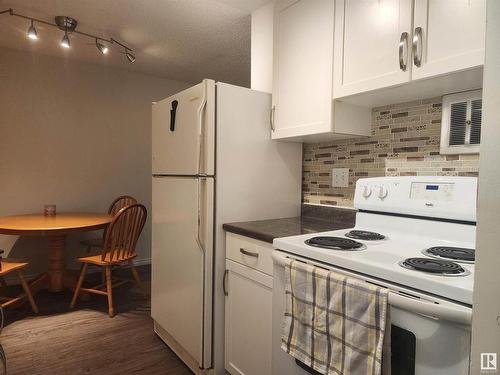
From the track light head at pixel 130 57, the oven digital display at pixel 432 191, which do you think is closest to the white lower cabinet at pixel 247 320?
the oven digital display at pixel 432 191

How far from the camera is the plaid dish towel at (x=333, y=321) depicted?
86 centimetres

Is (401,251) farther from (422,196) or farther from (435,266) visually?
(422,196)

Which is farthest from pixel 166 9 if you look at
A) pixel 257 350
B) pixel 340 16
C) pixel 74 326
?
pixel 74 326

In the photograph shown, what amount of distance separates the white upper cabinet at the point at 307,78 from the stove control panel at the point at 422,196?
1.09 ft

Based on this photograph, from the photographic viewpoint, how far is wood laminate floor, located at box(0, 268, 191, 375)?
1.84 meters

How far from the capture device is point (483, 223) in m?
0.48

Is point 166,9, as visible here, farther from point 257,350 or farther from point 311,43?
point 257,350

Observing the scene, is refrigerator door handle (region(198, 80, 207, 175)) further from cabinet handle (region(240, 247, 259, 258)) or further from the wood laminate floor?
the wood laminate floor

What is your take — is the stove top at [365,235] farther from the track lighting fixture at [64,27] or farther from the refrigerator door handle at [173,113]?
the track lighting fixture at [64,27]

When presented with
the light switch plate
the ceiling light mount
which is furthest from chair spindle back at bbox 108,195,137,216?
the light switch plate

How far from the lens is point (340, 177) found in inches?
72.2

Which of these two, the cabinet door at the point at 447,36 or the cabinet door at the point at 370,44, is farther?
the cabinet door at the point at 370,44

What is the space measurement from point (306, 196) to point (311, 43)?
0.93 metres

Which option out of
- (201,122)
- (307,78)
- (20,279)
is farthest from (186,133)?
(20,279)
